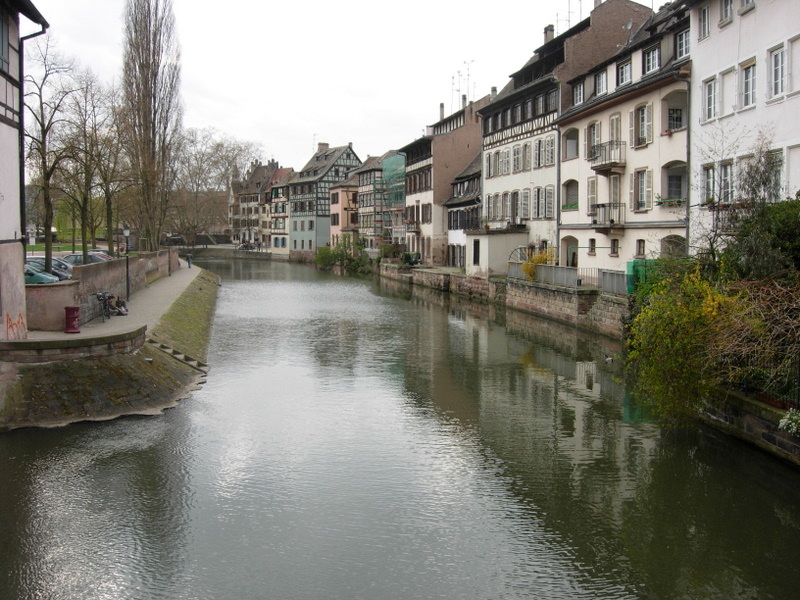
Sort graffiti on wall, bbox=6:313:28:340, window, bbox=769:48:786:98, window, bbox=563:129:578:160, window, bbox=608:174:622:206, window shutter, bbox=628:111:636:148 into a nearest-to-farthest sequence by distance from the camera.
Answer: graffiti on wall, bbox=6:313:28:340 → window, bbox=769:48:786:98 → window shutter, bbox=628:111:636:148 → window, bbox=608:174:622:206 → window, bbox=563:129:578:160

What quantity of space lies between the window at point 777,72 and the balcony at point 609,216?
9799 mm

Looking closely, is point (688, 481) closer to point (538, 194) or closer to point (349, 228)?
point (538, 194)

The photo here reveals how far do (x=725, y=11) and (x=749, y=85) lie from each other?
259 cm

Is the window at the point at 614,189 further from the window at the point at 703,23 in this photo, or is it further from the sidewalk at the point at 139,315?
the sidewalk at the point at 139,315

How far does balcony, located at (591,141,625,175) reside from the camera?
1165 inches

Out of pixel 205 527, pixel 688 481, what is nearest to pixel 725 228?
pixel 688 481

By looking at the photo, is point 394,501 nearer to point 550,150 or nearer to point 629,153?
point 629,153

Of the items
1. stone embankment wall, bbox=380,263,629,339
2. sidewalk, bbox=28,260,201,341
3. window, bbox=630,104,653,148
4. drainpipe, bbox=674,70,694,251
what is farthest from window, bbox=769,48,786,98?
sidewalk, bbox=28,260,201,341

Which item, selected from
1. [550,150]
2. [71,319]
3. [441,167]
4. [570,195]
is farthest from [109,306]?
[441,167]

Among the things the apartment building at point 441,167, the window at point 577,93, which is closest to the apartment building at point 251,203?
the apartment building at point 441,167

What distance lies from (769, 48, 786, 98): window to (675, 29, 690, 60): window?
237 inches

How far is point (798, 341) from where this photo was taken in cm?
1195

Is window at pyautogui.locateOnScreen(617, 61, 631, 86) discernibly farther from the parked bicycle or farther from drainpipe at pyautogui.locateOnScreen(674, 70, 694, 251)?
the parked bicycle

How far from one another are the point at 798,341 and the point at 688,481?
110 inches
